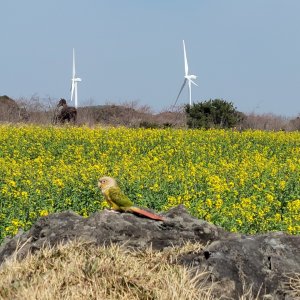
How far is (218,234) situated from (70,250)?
4.16 feet

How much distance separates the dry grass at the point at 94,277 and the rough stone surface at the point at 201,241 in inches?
7.3

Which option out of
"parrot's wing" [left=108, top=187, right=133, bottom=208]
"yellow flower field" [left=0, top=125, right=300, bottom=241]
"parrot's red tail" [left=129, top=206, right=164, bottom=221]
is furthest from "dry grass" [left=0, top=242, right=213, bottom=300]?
"yellow flower field" [left=0, top=125, right=300, bottom=241]

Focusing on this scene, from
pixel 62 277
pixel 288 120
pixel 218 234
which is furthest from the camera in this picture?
pixel 288 120

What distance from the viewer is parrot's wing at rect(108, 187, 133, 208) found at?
264 inches

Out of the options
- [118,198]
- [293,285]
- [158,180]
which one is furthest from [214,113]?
[293,285]

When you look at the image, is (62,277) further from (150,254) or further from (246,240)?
(246,240)

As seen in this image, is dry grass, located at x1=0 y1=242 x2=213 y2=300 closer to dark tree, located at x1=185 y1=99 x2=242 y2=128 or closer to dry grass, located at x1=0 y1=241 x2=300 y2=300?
dry grass, located at x1=0 y1=241 x2=300 y2=300

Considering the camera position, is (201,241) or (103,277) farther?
(201,241)

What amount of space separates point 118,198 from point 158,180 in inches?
357

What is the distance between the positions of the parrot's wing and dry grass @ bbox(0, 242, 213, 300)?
1.48 m

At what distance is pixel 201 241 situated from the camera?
19.4ft

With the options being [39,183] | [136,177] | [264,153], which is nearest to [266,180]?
[136,177]

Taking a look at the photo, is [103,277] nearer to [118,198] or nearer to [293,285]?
[293,285]

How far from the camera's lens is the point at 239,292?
196 inches
